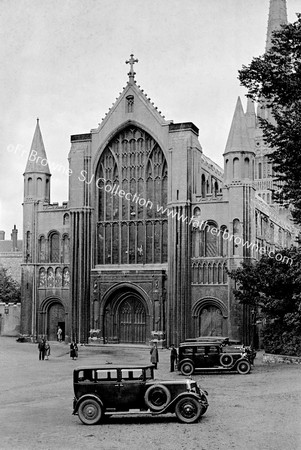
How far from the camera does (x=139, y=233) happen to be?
1967 inches

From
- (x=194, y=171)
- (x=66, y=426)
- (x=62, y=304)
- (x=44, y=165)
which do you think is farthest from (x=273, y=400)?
(x=44, y=165)

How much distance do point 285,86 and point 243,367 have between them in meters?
12.9

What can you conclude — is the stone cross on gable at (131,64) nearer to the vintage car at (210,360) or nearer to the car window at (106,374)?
the vintage car at (210,360)

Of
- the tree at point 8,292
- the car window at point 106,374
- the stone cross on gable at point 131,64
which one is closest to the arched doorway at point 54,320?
the tree at point 8,292

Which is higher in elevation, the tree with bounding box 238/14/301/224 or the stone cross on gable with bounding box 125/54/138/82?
the stone cross on gable with bounding box 125/54/138/82

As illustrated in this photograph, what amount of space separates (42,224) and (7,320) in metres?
9.76

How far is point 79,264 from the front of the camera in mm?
50219

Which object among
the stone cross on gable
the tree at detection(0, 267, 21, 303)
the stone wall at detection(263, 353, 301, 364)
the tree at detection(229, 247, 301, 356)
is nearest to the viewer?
the tree at detection(229, 247, 301, 356)

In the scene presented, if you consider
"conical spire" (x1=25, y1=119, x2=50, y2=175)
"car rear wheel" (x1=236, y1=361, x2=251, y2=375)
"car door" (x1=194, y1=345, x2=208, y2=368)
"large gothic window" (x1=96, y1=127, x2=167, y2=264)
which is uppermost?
"conical spire" (x1=25, y1=119, x2=50, y2=175)

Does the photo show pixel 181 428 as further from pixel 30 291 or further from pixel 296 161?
pixel 30 291

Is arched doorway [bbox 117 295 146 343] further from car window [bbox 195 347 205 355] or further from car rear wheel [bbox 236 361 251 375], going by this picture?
car rear wheel [bbox 236 361 251 375]

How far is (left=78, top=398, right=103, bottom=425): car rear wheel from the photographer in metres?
18.2

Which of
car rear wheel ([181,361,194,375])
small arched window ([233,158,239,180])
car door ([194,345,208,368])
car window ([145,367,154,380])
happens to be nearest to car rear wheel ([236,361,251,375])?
car door ([194,345,208,368])

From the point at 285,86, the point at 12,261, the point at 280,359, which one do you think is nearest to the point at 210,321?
the point at 280,359
